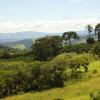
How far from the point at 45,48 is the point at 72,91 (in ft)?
251

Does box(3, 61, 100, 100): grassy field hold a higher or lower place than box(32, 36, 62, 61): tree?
lower

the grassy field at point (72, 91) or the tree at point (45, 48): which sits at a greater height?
the tree at point (45, 48)

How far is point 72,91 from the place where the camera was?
75438mm

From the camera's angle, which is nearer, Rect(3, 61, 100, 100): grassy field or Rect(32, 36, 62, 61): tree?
Rect(3, 61, 100, 100): grassy field

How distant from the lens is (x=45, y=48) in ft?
494

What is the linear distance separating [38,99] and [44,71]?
1804 centimetres

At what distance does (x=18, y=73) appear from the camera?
9088 centimetres

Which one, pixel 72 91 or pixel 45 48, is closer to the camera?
pixel 72 91

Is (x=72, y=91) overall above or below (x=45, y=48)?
below

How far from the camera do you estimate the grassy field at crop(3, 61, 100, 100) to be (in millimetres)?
71312

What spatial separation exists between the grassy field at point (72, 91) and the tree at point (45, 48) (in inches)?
2429

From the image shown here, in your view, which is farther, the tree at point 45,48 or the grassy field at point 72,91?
the tree at point 45,48

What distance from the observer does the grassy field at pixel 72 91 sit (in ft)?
234

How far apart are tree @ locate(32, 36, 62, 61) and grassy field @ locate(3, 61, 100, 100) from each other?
61.7m
